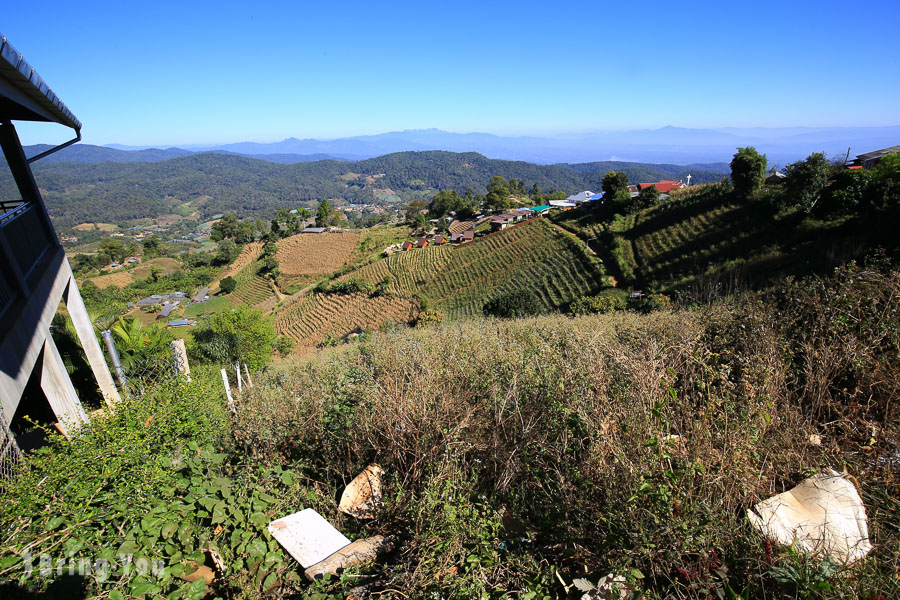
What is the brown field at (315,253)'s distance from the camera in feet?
152

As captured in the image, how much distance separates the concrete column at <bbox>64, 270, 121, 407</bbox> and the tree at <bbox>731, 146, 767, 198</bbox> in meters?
31.1

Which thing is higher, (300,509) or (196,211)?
(300,509)

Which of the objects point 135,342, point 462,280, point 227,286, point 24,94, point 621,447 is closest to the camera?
A: point 621,447

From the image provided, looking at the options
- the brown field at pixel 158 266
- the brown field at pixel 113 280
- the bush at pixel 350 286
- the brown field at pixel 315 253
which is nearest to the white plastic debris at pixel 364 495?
the bush at pixel 350 286

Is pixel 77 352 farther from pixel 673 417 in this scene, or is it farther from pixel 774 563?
pixel 774 563

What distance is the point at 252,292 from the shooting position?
4431cm

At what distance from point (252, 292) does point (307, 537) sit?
46.4 m

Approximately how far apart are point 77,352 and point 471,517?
8.70 m

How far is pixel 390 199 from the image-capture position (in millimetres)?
192625

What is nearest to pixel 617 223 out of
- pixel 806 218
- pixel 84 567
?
pixel 806 218

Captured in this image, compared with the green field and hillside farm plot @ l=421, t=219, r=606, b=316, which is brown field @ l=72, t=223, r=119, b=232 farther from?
hillside farm plot @ l=421, t=219, r=606, b=316

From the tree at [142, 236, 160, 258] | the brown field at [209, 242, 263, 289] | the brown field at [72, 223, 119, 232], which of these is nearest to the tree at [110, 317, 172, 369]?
the brown field at [209, 242, 263, 289]

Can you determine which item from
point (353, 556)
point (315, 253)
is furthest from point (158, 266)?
point (353, 556)

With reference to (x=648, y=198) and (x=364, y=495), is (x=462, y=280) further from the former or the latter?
(x=364, y=495)
